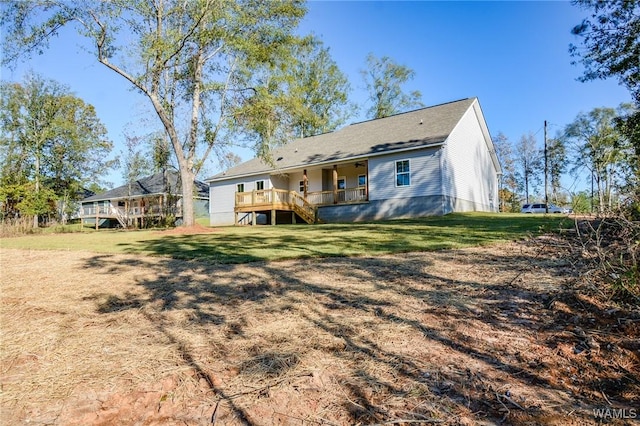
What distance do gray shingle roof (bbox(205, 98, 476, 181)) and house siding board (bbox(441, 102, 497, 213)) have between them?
79cm

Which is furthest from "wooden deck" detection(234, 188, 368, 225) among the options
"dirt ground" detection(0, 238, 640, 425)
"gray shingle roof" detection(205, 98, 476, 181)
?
"dirt ground" detection(0, 238, 640, 425)

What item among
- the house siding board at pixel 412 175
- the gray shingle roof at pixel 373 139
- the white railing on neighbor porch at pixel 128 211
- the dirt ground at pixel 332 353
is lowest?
the dirt ground at pixel 332 353

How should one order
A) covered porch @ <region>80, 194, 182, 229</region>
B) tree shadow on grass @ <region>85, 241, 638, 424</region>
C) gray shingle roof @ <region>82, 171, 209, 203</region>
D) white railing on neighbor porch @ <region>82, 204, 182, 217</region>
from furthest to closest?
gray shingle roof @ <region>82, 171, 209, 203</region>, white railing on neighbor porch @ <region>82, 204, 182, 217</region>, covered porch @ <region>80, 194, 182, 229</region>, tree shadow on grass @ <region>85, 241, 638, 424</region>

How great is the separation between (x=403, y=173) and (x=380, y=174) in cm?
132

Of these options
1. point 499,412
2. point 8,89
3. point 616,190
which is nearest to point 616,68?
point 616,190

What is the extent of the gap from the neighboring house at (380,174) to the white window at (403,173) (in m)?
0.05

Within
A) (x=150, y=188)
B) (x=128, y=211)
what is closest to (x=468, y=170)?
(x=150, y=188)

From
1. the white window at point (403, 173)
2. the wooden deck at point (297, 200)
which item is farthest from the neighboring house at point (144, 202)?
the white window at point (403, 173)

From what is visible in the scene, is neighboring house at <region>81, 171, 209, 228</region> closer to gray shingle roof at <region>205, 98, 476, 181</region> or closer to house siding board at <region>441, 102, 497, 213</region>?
gray shingle roof at <region>205, 98, 476, 181</region>

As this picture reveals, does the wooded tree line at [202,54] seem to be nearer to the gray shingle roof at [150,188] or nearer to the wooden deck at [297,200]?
the wooden deck at [297,200]

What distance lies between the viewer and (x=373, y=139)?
20672 millimetres

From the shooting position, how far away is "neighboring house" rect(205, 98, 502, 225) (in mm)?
17688

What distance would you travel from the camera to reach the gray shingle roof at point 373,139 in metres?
18.4

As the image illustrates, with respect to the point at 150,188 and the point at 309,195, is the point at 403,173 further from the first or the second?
the point at 150,188
